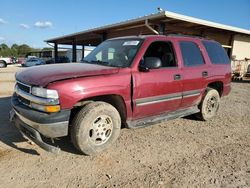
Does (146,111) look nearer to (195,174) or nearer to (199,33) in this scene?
(195,174)

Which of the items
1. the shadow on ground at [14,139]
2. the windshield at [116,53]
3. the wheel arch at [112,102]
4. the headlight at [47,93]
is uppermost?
the windshield at [116,53]

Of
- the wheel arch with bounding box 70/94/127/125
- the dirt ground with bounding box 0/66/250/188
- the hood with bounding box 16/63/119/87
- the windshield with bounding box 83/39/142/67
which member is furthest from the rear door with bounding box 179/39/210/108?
the hood with bounding box 16/63/119/87

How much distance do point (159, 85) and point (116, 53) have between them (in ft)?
3.34

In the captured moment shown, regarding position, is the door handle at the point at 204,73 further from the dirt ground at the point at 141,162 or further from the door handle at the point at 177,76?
the dirt ground at the point at 141,162

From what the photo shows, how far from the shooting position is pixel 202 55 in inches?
221

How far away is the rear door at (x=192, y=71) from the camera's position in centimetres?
507

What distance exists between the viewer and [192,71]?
203 inches

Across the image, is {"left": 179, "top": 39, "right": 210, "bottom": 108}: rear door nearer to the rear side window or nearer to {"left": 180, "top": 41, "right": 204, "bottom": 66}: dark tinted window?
{"left": 180, "top": 41, "right": 204, "bottom": 66}: dark tinted window

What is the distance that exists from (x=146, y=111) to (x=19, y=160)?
2.24 metres

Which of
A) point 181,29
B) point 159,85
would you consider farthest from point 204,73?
point 181,29

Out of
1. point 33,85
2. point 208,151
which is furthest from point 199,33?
point 33,85

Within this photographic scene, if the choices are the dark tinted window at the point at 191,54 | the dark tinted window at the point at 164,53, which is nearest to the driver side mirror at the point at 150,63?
the dark tinted window at the point at 164,53

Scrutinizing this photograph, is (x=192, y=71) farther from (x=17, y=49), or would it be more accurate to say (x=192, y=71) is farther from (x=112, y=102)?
(x=17, y=49)

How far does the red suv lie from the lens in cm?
342
